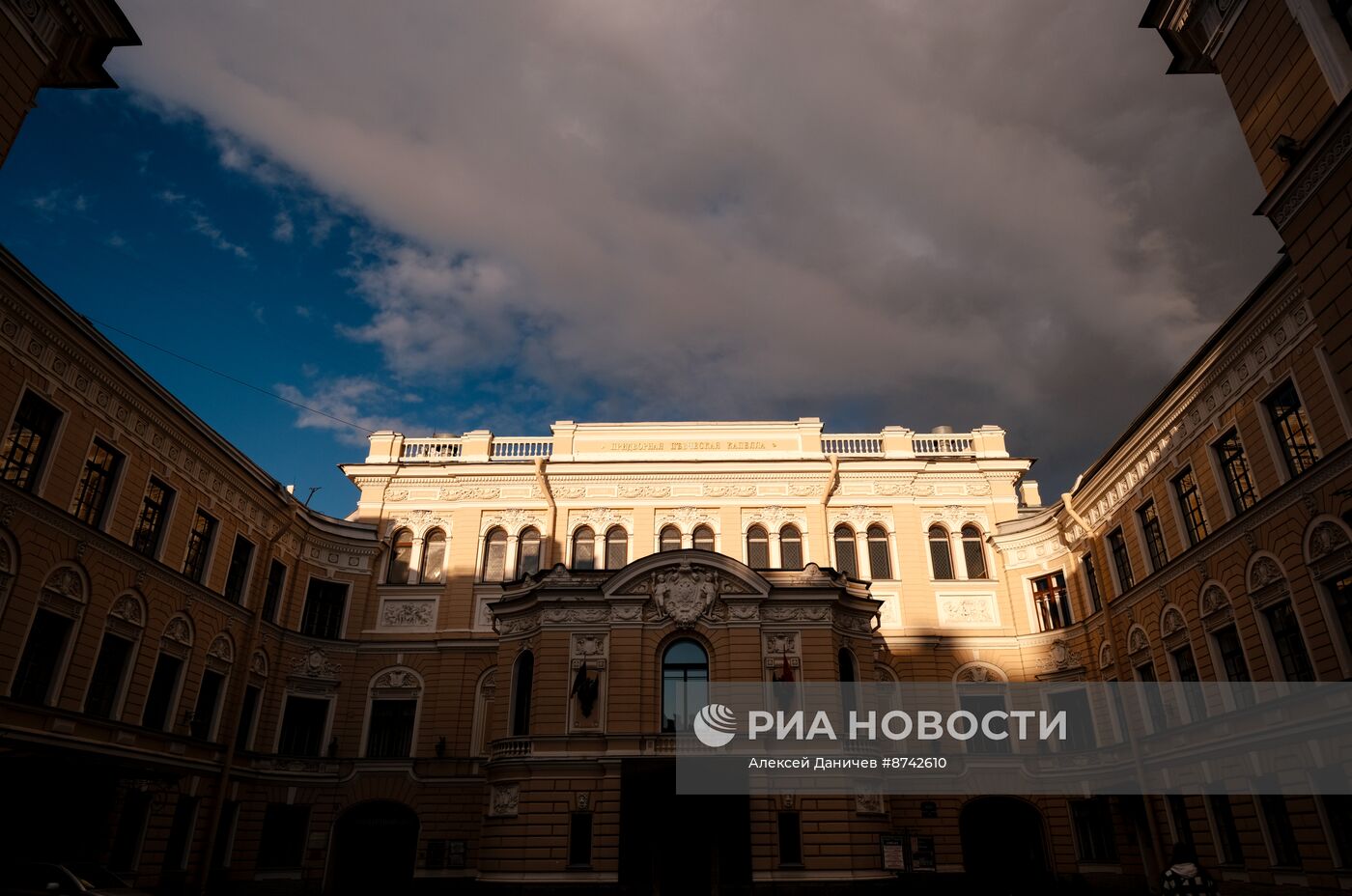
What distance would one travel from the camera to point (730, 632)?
2658 cm

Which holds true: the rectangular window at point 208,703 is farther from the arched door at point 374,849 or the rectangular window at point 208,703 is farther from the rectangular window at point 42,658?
the arched door at point 374,849

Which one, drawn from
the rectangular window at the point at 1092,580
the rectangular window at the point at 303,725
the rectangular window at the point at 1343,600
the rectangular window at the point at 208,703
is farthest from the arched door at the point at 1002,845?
the rectangular window at the point at 208,703

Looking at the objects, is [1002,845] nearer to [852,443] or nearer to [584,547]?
[852,443]

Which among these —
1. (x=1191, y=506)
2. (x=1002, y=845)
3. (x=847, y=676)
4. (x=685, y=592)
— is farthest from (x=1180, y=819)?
(x=685, y=592)

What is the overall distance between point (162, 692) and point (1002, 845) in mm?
28171

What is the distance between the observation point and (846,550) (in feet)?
113

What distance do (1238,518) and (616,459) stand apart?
72.8ft

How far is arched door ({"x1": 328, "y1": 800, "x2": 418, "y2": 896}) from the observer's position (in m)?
29.4

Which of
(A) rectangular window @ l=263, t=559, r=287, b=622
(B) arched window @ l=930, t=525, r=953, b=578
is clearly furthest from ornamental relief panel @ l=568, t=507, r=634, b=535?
(B) arched window @ l=930, t=525, r=953, b=578

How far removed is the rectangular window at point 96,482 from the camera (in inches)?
863


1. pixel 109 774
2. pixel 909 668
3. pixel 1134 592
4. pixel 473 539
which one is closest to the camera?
pixel 109 774

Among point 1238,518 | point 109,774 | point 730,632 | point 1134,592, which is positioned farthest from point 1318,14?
point 109,774

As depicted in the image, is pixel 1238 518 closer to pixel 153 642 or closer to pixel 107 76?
pixel 107 76

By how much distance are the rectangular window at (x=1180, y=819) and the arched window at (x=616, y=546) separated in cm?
2000
